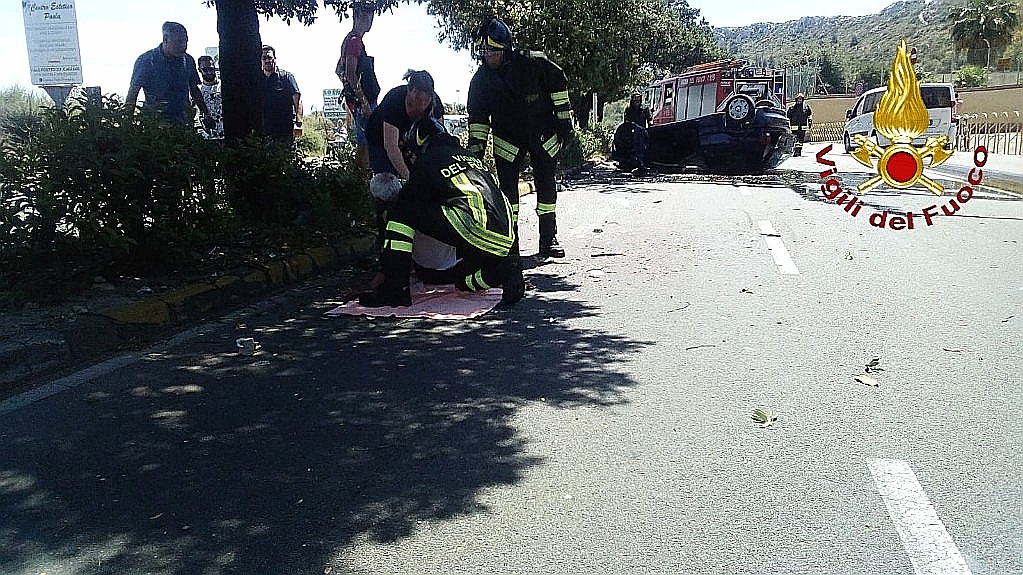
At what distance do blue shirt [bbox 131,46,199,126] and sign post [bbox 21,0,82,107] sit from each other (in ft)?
8.53

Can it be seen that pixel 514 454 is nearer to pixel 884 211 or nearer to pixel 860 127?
pixel 884 211

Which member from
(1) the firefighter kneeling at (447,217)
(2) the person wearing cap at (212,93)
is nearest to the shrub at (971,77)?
(2) the person wearing cap at (212,93)

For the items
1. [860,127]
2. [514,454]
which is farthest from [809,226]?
[860,127]

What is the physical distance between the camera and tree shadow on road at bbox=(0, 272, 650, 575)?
3127 mm

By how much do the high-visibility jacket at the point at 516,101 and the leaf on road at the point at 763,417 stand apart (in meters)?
4.15

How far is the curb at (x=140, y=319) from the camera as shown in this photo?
495 centimetres

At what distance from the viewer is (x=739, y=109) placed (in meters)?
17.8

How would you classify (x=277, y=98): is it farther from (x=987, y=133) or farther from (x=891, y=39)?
(x=891, y=39)

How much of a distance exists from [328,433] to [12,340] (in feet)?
7.37

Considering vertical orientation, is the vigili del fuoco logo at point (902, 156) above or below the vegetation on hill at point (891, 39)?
below

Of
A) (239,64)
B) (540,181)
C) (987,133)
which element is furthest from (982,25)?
(239,64)

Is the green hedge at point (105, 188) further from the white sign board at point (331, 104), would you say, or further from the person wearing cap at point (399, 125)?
the white sign board at point (331, 104)

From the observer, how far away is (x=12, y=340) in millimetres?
5023

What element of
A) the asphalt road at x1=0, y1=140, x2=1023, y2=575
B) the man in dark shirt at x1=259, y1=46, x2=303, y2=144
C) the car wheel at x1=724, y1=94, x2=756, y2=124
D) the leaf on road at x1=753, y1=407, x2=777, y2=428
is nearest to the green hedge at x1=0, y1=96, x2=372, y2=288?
the asphalt road at x1=0, y1=140, x2=1023, y2=575
